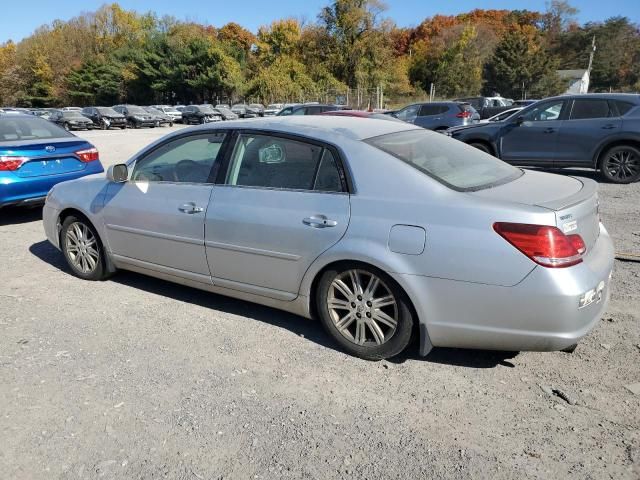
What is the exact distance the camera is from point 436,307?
125 inches

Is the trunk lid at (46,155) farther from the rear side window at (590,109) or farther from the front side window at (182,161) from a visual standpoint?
the rear side window at (590,109)

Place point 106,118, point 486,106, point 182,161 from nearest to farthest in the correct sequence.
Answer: point 182,161
point 486,106
point 106,118

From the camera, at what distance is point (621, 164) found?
32.4 feet

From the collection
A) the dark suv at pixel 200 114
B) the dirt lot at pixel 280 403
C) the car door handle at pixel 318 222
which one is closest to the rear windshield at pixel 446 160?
the car door handle at pixel 318 222

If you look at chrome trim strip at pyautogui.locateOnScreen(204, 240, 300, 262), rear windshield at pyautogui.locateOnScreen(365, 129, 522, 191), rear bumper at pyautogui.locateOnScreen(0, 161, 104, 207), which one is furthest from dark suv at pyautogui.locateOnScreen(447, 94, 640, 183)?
chrome trim strip at pyautogui.locateOnScreen(204, 240, 300, 262)

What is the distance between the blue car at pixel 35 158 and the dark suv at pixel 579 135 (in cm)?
772

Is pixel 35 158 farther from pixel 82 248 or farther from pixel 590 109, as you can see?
pixel 590 109

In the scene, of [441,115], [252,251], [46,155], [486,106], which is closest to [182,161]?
[252,251]

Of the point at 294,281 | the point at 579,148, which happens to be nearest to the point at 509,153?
the point at 579,148

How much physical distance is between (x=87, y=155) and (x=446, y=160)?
5.90m

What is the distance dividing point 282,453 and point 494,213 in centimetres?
168

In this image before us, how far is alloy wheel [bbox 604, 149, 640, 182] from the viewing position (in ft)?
32.1

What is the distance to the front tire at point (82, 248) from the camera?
4.98 meters

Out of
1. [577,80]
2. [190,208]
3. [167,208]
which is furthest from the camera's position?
[577,80]
